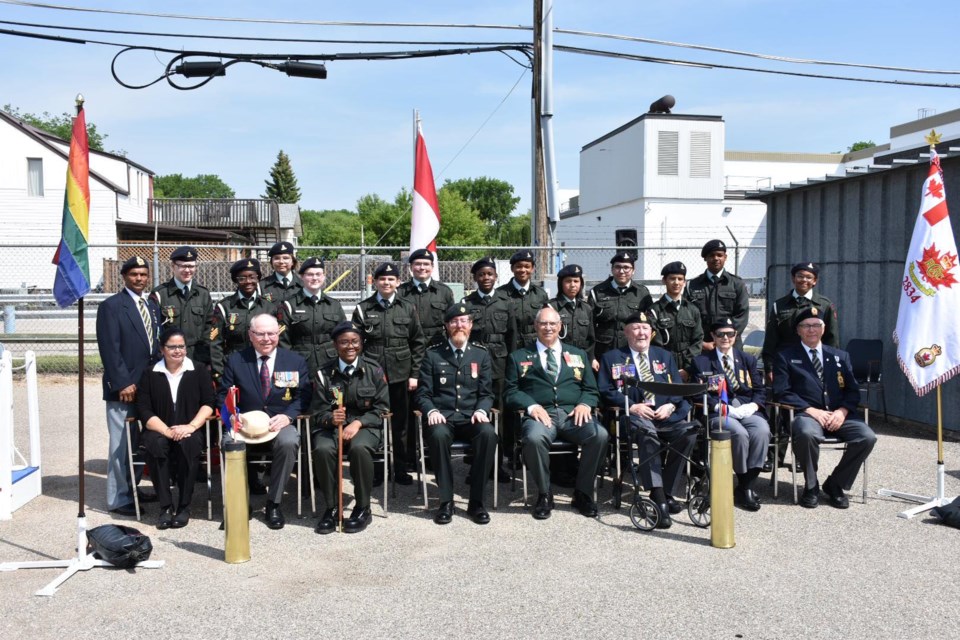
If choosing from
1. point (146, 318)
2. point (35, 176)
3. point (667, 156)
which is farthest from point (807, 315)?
point (35, 176)

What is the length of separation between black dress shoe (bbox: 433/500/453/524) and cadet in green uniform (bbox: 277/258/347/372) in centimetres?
161

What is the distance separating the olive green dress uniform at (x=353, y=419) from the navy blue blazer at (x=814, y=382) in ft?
10.0

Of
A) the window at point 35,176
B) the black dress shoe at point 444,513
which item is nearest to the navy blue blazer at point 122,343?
the black dress shoe at point 444,513

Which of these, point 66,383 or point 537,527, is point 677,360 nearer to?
point 537,527

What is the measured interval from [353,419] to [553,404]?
1.50 metres

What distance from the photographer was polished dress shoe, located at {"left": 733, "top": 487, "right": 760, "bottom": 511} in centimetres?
553

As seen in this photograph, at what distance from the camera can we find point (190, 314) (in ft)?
20.1

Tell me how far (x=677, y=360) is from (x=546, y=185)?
6.09 meters

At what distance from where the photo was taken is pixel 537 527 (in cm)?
522

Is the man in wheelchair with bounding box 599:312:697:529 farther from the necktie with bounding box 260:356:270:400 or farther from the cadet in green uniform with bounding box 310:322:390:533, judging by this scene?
the necktie with bounding box 260:356:270:400

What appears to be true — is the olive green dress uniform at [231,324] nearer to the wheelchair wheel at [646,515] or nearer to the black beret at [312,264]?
the black beret at [312,264]

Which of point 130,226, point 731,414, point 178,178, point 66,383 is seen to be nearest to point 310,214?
point 178,178

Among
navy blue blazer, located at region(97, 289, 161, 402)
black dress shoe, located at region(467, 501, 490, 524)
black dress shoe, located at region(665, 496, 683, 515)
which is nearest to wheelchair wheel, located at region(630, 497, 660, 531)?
black dress shoe, located at region(665, 496, 683, 515)

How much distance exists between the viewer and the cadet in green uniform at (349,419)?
17.2ft
